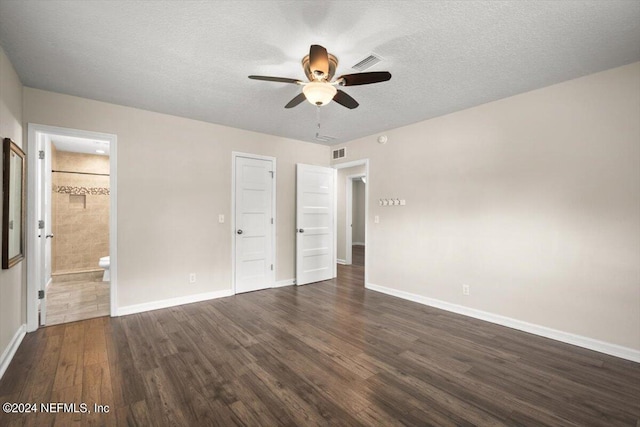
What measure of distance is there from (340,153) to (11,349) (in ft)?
16.4

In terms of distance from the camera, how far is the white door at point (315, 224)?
17.2ft

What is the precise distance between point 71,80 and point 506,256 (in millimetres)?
5133

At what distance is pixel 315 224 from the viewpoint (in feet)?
17.9

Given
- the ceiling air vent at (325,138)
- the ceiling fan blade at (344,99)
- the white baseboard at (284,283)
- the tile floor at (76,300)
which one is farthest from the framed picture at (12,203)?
the ceiling air vent at (325,138)

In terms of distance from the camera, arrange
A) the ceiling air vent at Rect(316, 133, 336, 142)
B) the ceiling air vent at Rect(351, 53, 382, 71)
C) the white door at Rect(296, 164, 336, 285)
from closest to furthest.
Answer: the ceiling air vent at Rect(351, 53, 382, 71)
the ceiling air vent at Rect(316, 133, 336, 142)
the white door at Rect(296, 164, 336, 285)

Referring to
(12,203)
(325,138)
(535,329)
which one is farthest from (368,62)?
(12,203)

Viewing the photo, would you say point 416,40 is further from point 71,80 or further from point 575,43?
point 71,80

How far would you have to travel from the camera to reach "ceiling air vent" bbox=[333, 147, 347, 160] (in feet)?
18.2

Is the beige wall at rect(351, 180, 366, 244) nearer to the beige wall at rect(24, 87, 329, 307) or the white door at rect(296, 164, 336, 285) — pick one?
the white door at rect(296, 164, 336, 285)

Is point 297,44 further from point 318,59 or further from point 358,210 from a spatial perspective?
point 358,210

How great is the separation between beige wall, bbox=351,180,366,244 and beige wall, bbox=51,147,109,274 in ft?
24.8

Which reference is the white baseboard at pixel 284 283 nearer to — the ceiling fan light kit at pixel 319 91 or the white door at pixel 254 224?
the white door at pixel 254 224

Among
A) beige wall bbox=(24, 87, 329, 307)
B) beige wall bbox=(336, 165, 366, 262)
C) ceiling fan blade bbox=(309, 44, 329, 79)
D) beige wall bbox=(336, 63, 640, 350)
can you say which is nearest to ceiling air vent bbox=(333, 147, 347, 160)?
beige wall bbox=(336, 63, 640, 350)

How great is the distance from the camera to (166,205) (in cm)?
396
